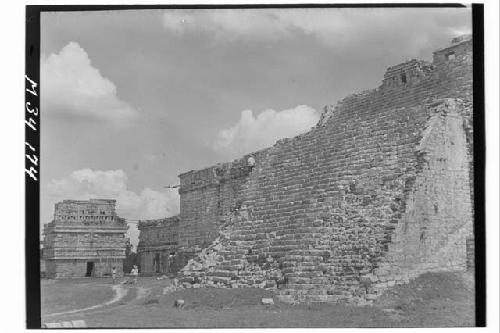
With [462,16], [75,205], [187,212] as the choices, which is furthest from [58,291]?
[462,16]

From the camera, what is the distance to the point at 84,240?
15000 millimetres

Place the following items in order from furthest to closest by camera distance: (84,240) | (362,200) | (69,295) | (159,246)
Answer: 1. (159,246)
2. (84,240)
3. (362,200)
4. (69,295)

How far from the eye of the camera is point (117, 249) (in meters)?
15.6

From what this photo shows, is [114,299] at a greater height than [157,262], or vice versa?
[157,262]

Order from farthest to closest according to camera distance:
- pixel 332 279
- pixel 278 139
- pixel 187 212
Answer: pixel 187 212 < pixel 278 139 < pixel 332 279

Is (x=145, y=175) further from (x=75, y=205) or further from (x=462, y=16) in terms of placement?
(x=462, y=16)

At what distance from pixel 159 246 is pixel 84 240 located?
3807mm

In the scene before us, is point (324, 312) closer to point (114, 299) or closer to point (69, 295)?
point (114, 299)

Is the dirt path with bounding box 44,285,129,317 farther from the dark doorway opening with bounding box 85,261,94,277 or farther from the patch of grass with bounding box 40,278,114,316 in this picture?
the dark doorway opening with bounding box 85,261,94,277

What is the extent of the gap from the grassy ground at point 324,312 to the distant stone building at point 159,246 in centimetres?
344

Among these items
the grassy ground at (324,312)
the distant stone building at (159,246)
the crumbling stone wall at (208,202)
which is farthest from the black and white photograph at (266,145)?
the crumbling stone wall at (208,202)

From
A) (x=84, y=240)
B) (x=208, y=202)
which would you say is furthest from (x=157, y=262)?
(x=84, y=240)

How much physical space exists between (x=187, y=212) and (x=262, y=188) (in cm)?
337

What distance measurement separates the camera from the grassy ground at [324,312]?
1224 cm
